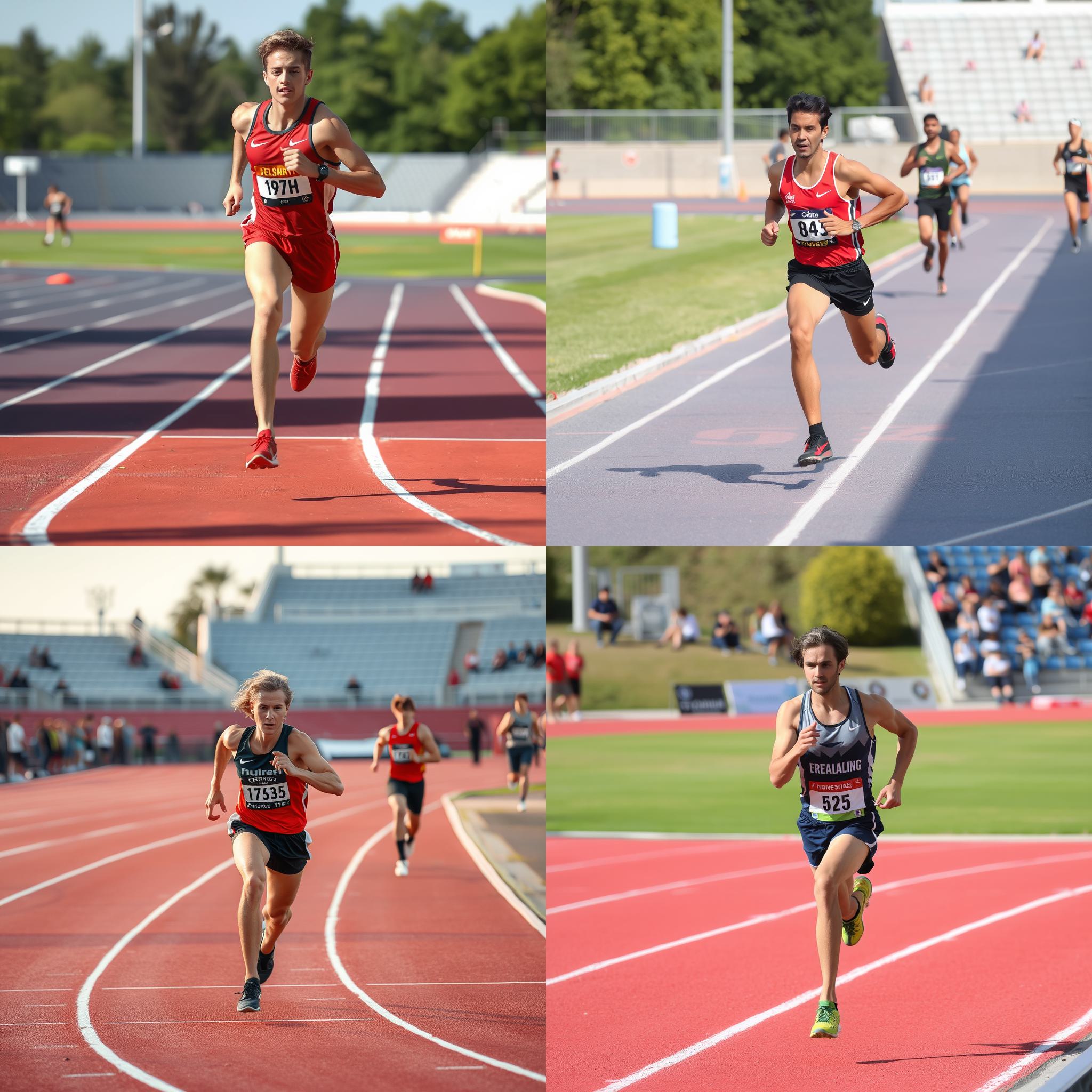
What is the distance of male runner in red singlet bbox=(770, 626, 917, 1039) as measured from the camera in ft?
19.0

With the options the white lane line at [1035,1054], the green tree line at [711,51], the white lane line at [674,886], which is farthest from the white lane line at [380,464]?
the green tree line at [711,51]

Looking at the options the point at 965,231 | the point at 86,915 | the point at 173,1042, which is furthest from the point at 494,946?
the point at 965,231

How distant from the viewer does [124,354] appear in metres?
15.6

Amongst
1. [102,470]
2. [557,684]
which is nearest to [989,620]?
[557,684]

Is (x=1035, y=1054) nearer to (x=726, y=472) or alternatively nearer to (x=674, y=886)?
(x=726, y=472)

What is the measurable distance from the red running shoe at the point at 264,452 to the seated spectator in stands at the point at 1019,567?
21967mm

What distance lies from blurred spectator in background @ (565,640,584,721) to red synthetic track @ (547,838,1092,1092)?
12506mm

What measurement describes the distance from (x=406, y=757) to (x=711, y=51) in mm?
16213

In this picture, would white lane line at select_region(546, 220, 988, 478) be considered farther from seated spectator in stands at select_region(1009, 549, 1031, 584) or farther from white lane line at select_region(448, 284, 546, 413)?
seated spectator in stands at select_region(1009, 549, 1031, 584)

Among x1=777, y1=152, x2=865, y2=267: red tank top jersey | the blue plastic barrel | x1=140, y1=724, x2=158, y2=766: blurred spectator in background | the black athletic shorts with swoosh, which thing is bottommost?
x1=140, y1=724, x2=158, y2=766: blurred spectator in background

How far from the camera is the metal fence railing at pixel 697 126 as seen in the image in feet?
61.7

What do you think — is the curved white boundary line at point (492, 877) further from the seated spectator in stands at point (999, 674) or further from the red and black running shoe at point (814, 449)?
the seated spectator in stands at point (999, 674)

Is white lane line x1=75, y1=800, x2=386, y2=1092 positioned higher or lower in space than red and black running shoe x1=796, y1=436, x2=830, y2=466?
lower

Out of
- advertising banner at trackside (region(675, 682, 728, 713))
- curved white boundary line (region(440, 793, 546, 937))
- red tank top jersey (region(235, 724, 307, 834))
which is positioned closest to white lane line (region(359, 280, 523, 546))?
red tank top jersey (region(235, 724, 307, 834))
